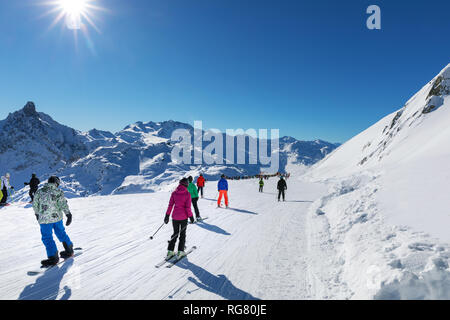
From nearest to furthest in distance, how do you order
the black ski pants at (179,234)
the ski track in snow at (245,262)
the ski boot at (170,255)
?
the ski track in snow at (245,262)
the ski boot at (170,255)
the black ski pants at (179,234)

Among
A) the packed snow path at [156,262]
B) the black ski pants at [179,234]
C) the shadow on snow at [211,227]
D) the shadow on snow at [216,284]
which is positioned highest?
the black ski pants at [179,234]

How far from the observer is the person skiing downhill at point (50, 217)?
582cm

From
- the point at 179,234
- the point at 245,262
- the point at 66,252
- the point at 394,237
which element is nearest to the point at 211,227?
the point at 179,234

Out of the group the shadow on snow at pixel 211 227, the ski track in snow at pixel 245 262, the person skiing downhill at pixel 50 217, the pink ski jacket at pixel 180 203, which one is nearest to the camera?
the ski track in snow at pixel 245 262

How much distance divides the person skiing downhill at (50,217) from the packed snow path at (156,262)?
312 millimetres

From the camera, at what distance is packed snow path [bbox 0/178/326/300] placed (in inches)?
184

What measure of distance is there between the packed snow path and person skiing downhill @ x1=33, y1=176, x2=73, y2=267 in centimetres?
31

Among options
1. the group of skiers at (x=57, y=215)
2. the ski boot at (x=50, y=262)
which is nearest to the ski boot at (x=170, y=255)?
the group of skiers at (x=57, y=215)

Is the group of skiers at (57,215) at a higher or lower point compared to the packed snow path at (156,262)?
higher

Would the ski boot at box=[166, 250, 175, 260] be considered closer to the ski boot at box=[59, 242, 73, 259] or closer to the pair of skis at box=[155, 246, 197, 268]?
the pair of skis at box=[155, 246, 197, 268]

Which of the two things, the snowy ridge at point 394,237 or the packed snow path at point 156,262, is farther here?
the packed snow path at point 156,262

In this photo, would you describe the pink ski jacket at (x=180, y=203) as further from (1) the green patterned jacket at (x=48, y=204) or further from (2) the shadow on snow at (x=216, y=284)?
(1) the green patterned jacket at (x=48, y=204)
